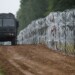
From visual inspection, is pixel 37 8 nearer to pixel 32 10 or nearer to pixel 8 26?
pixel 32 10

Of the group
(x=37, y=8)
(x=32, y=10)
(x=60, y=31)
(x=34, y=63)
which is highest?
(x=37, y=8)

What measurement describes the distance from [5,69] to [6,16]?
55.7 ft

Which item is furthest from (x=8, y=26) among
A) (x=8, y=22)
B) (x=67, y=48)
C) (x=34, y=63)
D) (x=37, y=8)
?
(x=37, y=8)

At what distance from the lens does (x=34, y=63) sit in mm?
20625

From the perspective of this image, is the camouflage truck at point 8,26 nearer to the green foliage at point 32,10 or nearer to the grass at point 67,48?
the grass at point 67,48

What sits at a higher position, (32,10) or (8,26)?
(32,10)

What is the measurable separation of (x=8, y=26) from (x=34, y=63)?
48.2 feet

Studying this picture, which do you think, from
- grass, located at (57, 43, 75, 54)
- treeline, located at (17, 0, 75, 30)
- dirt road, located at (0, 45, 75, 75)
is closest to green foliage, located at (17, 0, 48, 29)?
treeline, located at (17, 0, 75, 30)

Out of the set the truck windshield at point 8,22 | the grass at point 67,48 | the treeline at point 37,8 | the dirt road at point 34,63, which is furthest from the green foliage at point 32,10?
the dirt road at point 34,63

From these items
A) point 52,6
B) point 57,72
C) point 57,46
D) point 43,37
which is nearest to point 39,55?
point 57,46

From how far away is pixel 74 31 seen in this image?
86.7 ft

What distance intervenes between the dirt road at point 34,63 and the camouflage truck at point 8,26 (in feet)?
25.9

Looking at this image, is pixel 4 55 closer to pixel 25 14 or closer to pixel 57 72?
pixel 57 72

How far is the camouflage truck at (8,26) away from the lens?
3478 centimetres
